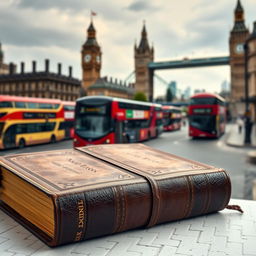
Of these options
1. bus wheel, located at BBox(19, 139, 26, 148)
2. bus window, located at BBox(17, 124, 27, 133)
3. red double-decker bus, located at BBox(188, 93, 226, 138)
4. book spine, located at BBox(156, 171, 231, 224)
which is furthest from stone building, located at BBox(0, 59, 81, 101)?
book spine, located at BBox(156, 171, 231, 224)

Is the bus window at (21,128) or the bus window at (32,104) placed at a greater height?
the bus window at (32,104)

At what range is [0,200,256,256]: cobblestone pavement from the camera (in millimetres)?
2057

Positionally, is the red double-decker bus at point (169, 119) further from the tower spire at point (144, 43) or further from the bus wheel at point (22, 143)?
the tower spire at point (144, 43)

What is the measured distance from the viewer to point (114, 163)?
2.92m

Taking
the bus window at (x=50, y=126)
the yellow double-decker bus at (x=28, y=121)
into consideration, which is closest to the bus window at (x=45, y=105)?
the yellow double-decker bus at (x=28, y=121)

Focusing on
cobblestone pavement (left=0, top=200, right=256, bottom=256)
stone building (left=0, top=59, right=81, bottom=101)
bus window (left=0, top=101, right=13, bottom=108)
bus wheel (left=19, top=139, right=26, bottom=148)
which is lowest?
bus wheel (left=19, top=139, right=26, bottom=148)

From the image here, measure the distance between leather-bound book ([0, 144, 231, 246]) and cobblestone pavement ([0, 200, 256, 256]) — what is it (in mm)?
63

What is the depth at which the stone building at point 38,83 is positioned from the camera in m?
74.7

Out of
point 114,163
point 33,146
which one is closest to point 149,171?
point 114,163

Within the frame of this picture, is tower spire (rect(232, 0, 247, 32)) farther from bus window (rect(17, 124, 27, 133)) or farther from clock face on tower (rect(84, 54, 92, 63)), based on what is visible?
bus window (rect(17, 124, 27, 133))

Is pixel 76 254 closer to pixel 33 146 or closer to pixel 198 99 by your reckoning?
pixel 33 146

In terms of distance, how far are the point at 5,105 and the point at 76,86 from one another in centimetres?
6940

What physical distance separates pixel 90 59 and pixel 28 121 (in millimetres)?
93387

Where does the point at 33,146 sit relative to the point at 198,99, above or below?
below
